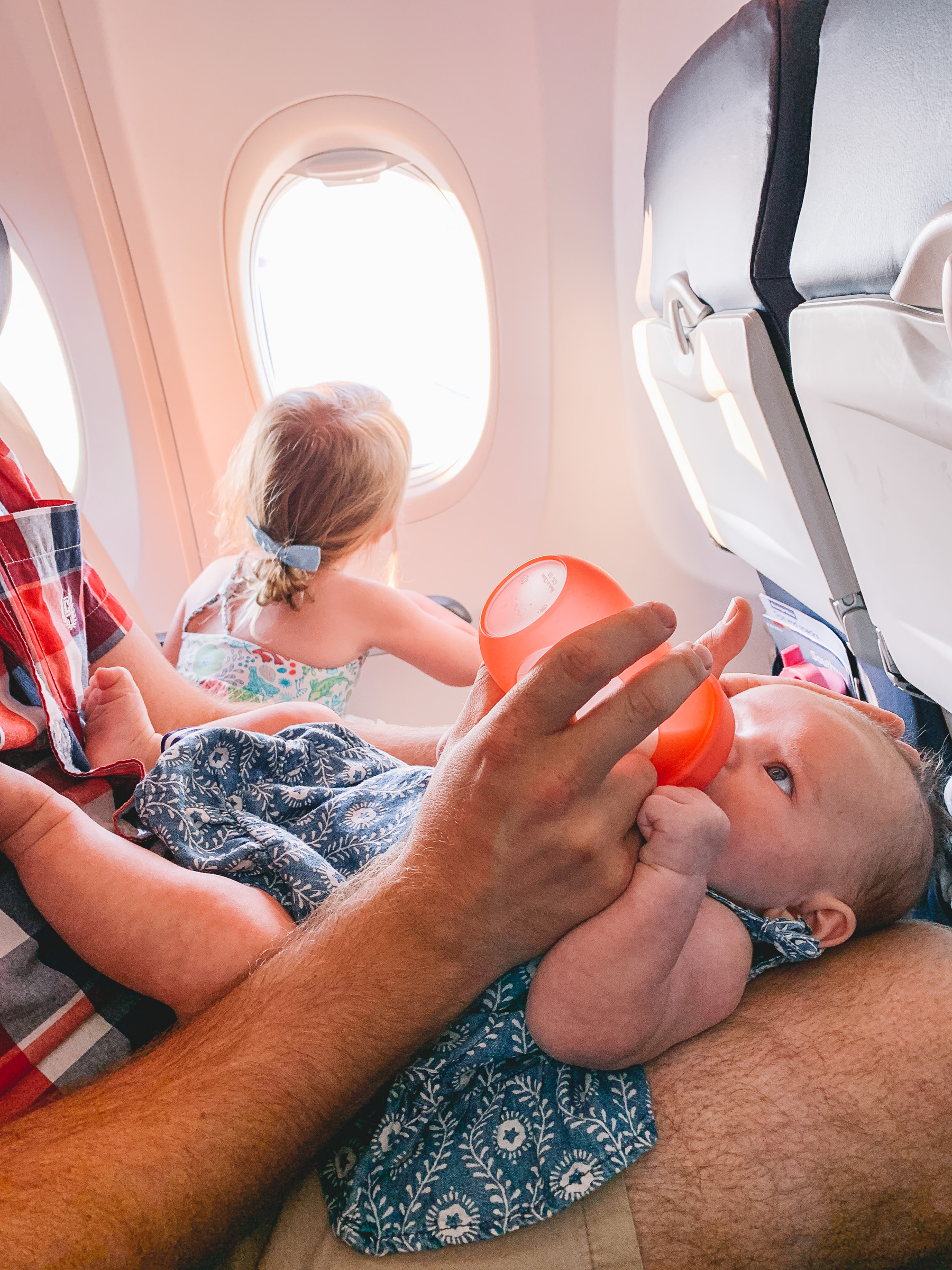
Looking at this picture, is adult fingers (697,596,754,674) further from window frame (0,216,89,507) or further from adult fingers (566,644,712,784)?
window frame (0,216,89,507)

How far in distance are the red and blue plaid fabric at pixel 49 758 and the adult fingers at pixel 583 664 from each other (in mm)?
544

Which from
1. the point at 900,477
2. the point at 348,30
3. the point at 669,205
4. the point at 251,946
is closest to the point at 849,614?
the point at 900,477

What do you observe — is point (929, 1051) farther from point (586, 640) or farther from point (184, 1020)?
point (184, 1020)

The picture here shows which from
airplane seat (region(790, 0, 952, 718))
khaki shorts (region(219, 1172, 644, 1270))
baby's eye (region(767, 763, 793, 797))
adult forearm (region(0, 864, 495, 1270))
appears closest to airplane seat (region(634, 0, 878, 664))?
airplane seat (region(790, 0, 952, 718))

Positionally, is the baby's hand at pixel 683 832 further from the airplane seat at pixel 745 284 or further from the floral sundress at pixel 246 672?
the floral sundress at pixel 246 672

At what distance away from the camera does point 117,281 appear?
8.30ft

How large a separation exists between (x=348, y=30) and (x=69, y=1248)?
2.51 meters

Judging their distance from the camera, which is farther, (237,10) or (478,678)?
(237,10)

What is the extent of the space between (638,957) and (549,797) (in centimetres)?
19

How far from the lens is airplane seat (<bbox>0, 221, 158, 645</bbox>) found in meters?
1.82

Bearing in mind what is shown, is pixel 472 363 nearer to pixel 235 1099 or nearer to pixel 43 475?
pixel 43 475

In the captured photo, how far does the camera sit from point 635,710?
32.9 inches

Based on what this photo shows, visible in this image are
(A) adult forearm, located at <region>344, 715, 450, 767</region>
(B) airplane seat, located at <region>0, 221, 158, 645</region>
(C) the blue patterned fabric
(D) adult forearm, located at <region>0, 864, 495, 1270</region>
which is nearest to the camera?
(D) adult forearm, located at <region>0, 864, 495, 1270</region>

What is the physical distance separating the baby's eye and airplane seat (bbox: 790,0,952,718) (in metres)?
0.31
